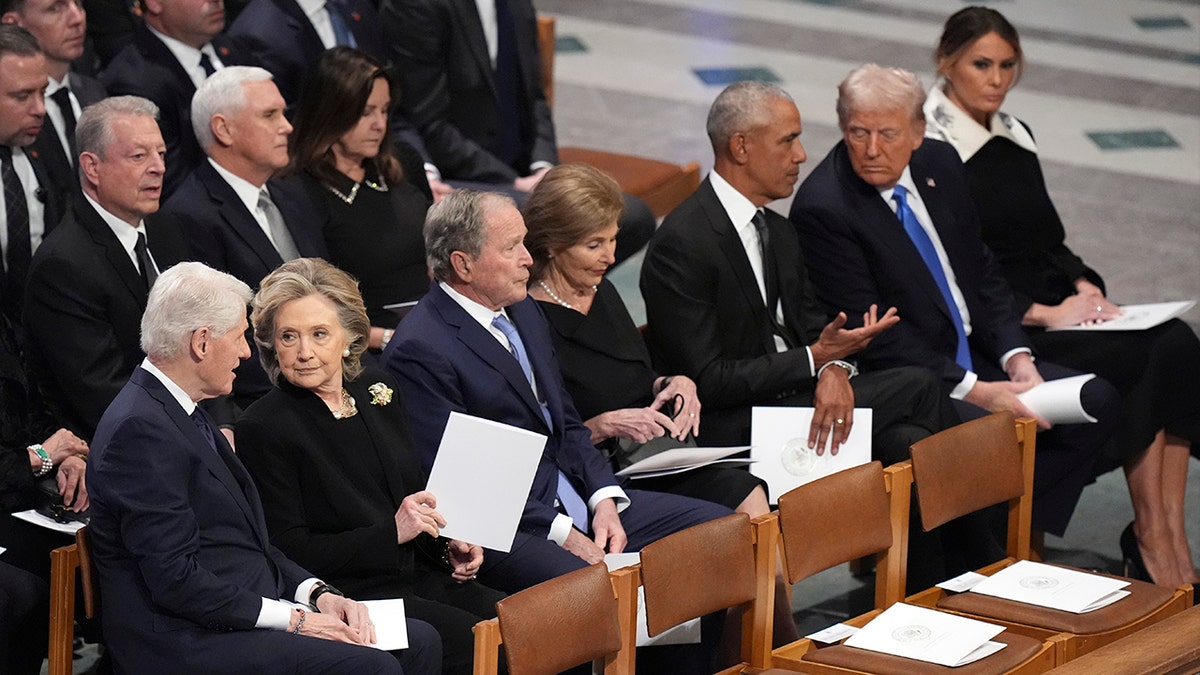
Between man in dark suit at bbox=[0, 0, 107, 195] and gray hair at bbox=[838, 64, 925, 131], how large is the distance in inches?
86.0

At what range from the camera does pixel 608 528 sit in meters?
4.32

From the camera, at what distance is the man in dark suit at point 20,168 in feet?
14.8

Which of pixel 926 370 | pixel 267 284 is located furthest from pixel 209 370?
pixel 926 370

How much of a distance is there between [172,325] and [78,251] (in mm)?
837

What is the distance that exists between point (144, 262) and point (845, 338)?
185 centimetres

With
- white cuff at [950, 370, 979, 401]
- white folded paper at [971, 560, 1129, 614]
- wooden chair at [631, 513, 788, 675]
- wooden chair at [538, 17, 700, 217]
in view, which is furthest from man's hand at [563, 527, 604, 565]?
wooden chair at [538, 17, 700, 217]

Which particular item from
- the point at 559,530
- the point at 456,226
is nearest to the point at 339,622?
the point at 559,530

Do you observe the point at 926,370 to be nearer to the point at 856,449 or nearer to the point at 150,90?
the point at 856,449

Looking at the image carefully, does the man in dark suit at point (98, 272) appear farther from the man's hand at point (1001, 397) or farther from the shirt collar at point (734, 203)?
the man's hand at point (1001, 397)

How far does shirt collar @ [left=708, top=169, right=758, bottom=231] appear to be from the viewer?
4.91m

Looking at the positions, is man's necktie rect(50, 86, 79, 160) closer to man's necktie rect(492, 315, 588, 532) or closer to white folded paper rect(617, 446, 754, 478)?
man's necktie rect(492, 315, 588, 532)

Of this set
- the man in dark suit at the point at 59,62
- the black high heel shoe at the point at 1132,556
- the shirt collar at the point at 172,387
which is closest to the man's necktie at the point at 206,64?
the man in dark suit at the point at 59,62

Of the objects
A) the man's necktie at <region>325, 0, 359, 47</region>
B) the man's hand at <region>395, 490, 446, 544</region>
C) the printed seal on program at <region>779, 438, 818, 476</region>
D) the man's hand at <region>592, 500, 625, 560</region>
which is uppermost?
the man's necktie at <region>325, 0, 359, 47</region>

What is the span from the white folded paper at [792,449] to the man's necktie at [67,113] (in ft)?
6.73
